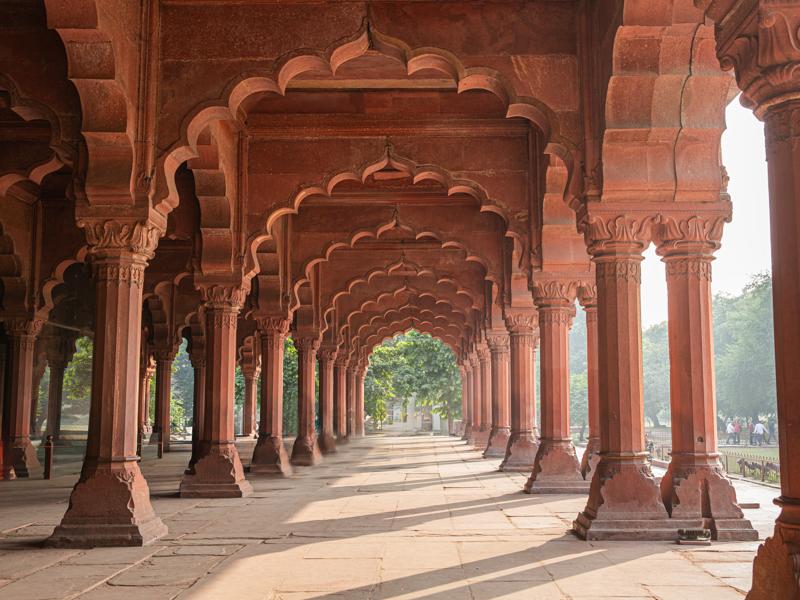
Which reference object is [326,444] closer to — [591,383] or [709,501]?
[591,383]

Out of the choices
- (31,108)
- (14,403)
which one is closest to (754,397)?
(14,403)

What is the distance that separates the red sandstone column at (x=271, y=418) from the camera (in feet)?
49.9

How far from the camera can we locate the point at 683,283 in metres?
8.33

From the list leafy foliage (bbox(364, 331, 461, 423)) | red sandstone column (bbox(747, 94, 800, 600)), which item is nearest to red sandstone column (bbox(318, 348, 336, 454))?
red sandstone column (bbox(747, 94, 800, 600))

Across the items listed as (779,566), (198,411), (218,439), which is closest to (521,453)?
(198,411)

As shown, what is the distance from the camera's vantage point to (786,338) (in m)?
4.15

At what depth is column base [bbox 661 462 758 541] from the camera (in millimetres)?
7734

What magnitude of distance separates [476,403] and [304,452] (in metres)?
11.8

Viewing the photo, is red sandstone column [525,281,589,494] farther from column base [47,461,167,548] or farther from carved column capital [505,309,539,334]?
column base [47,461,167,548]

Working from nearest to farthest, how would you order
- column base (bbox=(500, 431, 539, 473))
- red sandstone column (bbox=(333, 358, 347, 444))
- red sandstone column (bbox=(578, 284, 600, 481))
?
red sandstone column (bbox=(578, 284, 600, 481)) < column base (bbox=(500, 431, 539, 473)) < red sandstone column (bbox=(333, 358, 347, 444))

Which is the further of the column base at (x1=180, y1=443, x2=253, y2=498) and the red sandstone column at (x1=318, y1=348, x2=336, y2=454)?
the red sandstone column at (x1=318, y1=348, x2=336, y2=454)

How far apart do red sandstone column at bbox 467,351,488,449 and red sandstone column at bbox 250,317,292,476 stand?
11624mm

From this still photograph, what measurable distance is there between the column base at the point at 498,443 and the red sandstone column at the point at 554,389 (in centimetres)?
854

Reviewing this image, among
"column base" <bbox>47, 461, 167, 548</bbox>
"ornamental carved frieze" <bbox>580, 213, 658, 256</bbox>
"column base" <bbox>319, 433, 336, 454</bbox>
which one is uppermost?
"ornamental carved frieze" <bbox>580, 213, 658, 256</bbox>
